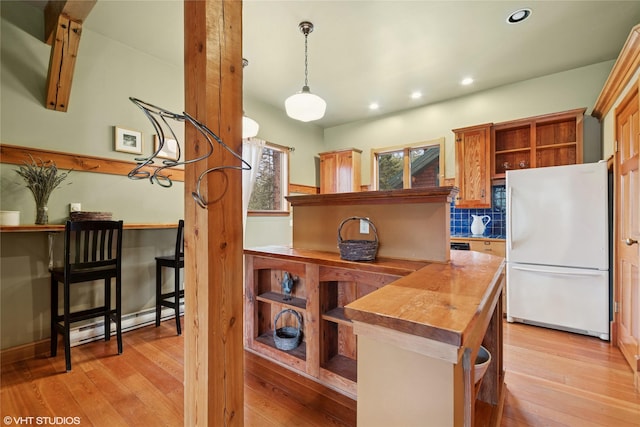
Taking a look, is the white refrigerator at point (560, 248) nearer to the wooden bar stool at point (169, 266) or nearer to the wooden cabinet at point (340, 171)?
the wooden cabinet at point (340, 171)

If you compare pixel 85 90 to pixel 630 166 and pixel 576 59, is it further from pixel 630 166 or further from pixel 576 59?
pixel 576 59

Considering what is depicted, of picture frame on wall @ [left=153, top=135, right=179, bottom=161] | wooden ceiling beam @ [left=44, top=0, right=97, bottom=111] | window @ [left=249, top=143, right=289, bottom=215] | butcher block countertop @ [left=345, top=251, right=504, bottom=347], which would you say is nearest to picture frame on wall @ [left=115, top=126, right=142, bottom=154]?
picture frame on wall @ [left=153, top=135, right=179, bottom=161]

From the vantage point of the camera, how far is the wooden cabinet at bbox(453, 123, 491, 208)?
3664 millimetres

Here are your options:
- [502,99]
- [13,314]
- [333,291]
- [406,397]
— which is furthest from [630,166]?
[13,314]

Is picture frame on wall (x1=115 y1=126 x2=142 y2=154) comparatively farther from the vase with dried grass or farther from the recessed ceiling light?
→ the recessed ceiling light

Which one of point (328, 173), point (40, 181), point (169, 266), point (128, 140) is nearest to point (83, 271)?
point (169, 266)

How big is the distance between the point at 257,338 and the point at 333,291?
0.81 meters

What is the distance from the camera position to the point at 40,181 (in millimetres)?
2270

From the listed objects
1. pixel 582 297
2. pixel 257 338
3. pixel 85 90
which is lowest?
pixel 257 338

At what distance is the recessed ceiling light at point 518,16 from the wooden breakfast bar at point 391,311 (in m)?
2.02

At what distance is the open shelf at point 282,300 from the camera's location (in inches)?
78.1

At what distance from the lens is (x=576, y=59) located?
3137mm

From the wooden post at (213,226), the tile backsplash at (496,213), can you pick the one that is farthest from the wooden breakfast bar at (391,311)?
the tile backsplash at (496,213)

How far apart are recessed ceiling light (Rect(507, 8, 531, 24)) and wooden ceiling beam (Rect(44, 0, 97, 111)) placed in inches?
133
